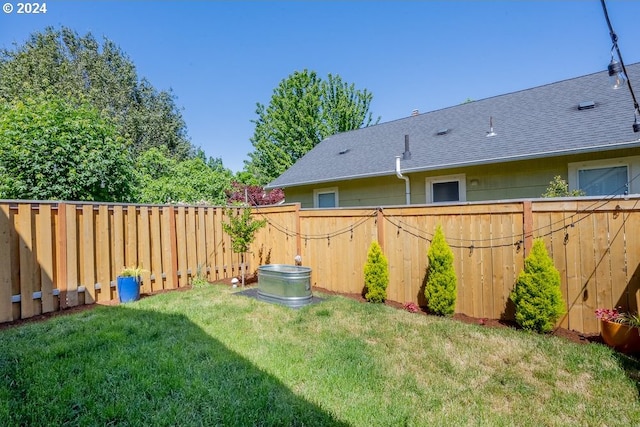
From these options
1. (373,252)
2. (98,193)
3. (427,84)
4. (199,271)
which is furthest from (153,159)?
(373,252)

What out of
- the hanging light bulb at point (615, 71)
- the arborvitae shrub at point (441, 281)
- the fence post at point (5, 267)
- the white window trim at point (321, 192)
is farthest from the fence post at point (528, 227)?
the fence post at point (5, 267)

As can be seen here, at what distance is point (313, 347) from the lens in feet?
11.8

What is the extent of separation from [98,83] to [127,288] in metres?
20.3

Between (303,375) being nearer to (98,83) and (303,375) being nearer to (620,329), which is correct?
(620,329)

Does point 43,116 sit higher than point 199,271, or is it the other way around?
point 43,116

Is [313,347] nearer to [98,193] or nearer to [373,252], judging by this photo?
[373,252]

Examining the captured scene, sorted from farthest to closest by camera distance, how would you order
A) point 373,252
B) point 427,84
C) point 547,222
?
point 427,84, point 373,252, point 547,222

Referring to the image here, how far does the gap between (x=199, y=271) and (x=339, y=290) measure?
3.14 metres

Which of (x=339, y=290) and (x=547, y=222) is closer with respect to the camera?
(x=547, y=222)

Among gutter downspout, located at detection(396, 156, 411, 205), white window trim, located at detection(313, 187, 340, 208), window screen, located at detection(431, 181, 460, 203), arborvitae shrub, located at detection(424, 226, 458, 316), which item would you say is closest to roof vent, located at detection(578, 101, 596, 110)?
window screen, located at detection(431, 181, 460, 203)

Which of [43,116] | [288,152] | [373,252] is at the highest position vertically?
[288,152]

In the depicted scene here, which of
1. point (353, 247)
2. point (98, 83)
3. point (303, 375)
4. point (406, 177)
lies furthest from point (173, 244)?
point (98, 83)

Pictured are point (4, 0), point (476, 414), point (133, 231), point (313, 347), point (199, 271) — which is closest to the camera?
point (476, 414)

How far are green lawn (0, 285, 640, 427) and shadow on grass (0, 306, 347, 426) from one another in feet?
0.04
